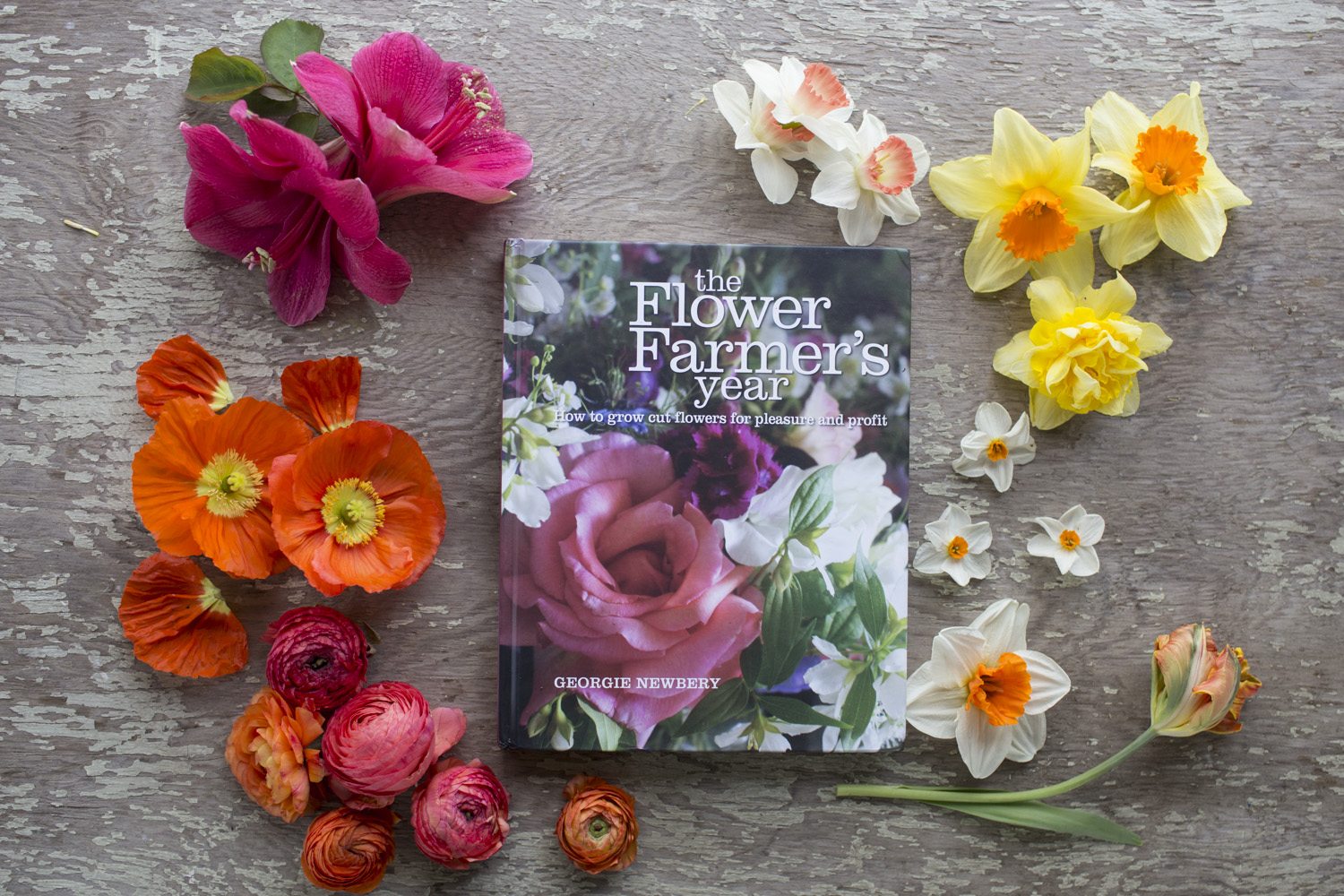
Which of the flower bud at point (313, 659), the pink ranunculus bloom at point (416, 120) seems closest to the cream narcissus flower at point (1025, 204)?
the pink ranunculus bloom at point (416, 120)

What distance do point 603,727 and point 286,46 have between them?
0.60m

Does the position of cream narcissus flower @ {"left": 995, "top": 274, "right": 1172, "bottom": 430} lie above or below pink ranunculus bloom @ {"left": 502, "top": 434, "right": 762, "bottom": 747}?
above

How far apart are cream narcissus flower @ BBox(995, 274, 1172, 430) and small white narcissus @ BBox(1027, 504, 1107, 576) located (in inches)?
3.1

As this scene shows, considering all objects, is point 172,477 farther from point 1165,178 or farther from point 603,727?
point 1165,178

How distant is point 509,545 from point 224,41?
47 centimetres

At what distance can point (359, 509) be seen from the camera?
0.65m

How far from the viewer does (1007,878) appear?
0.69 meters

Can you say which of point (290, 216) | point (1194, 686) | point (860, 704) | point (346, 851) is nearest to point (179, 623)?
point (346, 851)

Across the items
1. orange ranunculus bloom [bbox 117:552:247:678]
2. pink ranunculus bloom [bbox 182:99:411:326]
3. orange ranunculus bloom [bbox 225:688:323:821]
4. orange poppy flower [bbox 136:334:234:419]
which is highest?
pink ranunculus bloom [bbox 182:99:411:326]

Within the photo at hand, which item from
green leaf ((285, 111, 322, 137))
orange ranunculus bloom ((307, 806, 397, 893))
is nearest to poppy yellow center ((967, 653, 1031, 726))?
orange ranunculus bloom ((307, 806, 397, 893))

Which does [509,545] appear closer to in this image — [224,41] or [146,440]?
[146,440]

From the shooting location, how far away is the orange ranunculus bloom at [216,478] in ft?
2.06

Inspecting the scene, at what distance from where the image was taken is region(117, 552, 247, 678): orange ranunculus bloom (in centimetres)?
64

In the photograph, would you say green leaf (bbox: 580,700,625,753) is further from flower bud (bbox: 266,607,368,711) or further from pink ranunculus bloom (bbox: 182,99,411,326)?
pink ranunculus bloom (bbox: 182,99,411,326)
